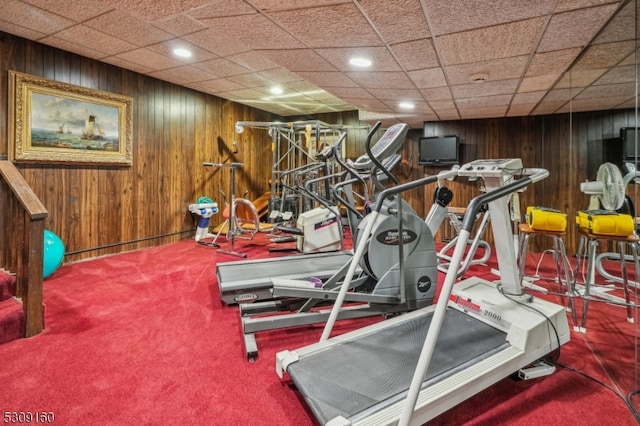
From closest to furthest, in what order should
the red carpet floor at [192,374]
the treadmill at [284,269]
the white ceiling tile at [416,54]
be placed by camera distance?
the red carpet floor at [192,374] → the treadmill at [284,269] → the white ceiling tile at [416,54]

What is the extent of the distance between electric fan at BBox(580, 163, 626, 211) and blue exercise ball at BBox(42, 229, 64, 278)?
16.4 feet

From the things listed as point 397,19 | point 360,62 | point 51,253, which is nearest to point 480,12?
point 397,19

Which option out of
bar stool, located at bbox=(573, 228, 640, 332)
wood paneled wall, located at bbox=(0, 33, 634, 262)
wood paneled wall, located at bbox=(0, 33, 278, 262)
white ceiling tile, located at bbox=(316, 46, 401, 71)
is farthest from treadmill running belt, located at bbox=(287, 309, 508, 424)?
wood paneled wall, located at bbox=(0, 33, 278, 262)

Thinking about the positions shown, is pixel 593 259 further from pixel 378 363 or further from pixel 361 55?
pixel 361 55

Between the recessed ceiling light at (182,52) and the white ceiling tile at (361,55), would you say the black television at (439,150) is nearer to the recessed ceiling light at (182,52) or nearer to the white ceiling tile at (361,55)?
the white ceiling tile at (361,55)

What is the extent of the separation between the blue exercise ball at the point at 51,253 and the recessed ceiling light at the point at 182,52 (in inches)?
94.7

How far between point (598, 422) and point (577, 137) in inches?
173

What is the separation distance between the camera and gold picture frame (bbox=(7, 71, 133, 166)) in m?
3.58

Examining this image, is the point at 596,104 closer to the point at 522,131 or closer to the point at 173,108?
the point at 522,131

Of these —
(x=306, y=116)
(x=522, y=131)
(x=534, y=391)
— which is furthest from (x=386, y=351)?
(x=306, y=116)

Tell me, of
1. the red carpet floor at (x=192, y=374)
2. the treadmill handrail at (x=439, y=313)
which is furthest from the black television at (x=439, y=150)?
the treadmill handrail at (x=439, y=313)

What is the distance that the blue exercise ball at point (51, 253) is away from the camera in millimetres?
3291

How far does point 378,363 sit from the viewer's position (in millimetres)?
1656

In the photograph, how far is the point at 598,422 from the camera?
1.54m
